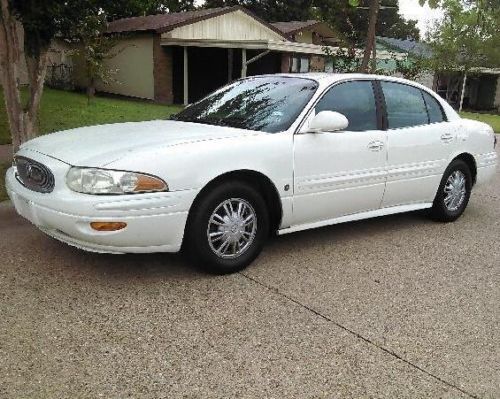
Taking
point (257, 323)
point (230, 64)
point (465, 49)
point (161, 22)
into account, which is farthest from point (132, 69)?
point (257, 323)

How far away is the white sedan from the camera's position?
142 inches

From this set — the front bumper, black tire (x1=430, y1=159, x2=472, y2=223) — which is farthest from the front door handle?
the front bumper

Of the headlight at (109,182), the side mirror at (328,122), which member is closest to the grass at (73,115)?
the headlight at (109,182)

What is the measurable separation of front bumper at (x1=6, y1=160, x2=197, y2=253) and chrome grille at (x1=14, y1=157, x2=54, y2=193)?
0.07 metres

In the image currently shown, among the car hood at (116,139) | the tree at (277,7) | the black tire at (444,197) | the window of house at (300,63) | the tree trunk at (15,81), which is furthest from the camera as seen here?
the tree at (277,7)

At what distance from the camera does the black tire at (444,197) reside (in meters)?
5.62

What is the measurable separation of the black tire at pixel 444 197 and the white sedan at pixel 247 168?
2 cm

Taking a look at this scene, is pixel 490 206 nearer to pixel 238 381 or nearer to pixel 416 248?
pixel 416 248

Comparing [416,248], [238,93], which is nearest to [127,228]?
[238,93]

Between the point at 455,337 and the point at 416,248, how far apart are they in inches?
67.0

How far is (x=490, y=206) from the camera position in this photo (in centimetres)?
673

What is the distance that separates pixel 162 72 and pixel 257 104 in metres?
19.2

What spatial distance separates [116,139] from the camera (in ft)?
13.4

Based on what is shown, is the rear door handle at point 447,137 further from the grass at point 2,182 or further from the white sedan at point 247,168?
the grass at point 2,182
